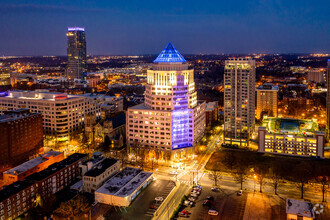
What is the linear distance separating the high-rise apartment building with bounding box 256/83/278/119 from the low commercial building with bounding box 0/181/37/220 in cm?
7706

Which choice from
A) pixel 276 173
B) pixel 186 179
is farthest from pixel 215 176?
pixel 276 173

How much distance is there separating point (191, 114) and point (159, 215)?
93.0 feet

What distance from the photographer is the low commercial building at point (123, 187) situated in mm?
44188

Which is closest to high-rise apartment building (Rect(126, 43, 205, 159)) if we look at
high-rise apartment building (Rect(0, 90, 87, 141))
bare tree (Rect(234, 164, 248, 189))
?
bare tree (Rect(234, 164, 248, 189))

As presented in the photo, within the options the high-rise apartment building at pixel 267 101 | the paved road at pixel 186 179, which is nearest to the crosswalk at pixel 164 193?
the paved road at pixel 186 179

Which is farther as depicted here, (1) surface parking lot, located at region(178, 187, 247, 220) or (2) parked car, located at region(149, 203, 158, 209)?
(2) parked car, located at region(149, 203, 158, 209)

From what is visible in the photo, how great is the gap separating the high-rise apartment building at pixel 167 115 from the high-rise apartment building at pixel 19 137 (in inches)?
807

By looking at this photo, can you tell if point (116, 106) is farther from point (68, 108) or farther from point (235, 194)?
point (235, 194)

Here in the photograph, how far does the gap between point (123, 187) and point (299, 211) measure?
2597 cm

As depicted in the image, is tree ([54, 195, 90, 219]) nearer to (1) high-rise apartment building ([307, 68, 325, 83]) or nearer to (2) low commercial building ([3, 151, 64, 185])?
(2) low commercial building ([3, 151, 64, 185])

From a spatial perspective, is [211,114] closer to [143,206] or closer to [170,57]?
[170,57]

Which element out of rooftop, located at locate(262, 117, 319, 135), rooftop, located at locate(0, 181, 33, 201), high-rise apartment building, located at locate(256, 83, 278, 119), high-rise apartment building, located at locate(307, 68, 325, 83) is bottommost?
rooftop, located at locate(0, 181, 33, 201)

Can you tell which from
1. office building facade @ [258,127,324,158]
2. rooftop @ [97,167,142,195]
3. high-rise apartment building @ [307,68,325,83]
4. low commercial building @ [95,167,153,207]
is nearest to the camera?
low commercial building @ [95,167,153,207]

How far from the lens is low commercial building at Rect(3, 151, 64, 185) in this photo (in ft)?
163
